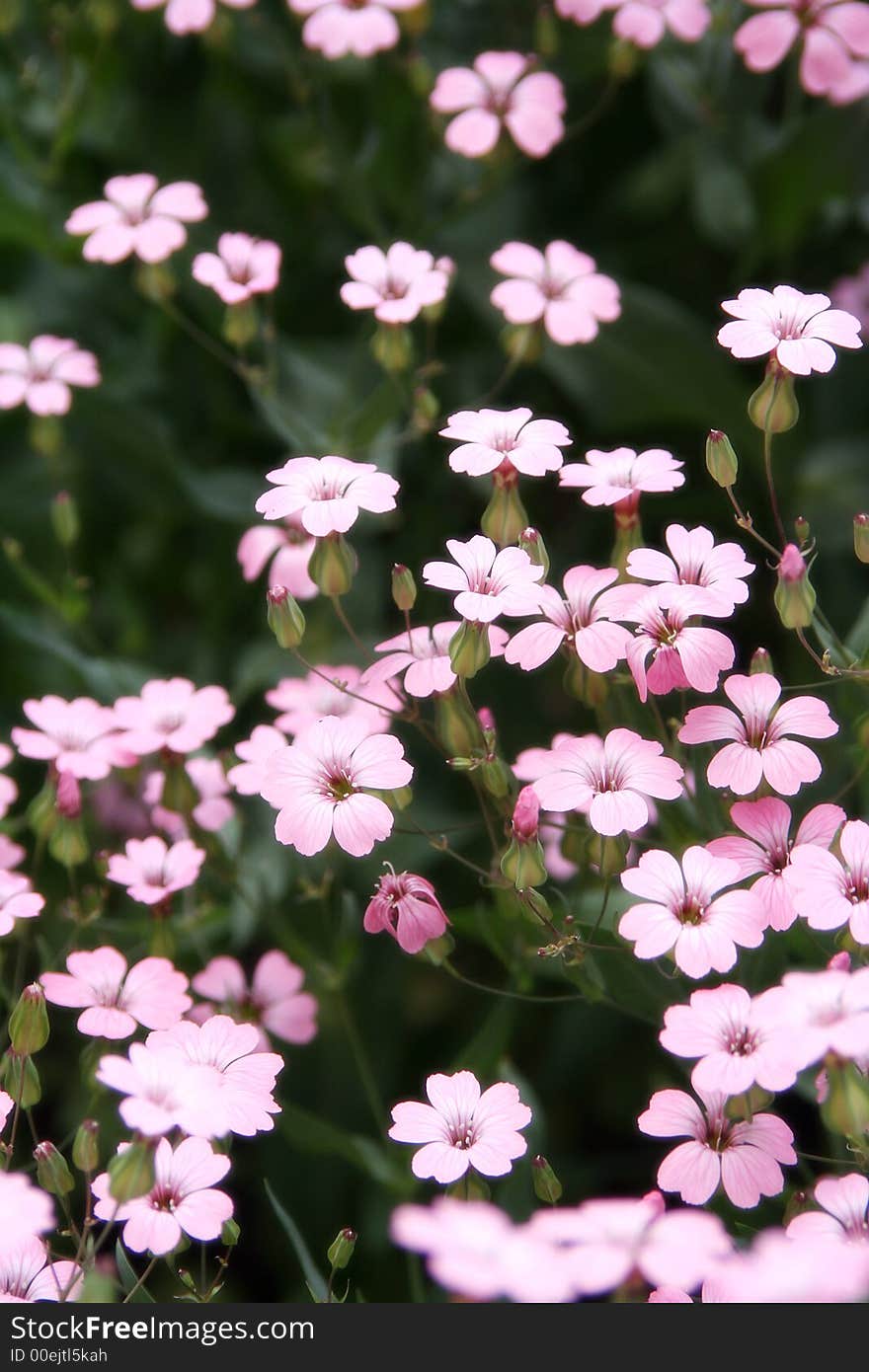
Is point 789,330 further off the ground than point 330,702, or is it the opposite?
point 789,330

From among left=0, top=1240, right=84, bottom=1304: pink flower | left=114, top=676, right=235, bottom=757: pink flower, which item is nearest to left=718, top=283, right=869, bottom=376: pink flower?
left=114, top=676, right=235, bottom=757: pink flower

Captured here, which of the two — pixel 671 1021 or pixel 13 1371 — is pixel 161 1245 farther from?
pixel 671 1021

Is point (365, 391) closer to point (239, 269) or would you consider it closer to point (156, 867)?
point (239, 269)

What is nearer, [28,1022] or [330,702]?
[28,1022]

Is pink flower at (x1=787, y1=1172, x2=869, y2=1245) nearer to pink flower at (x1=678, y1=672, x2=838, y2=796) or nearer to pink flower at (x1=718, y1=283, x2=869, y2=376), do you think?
pink flower at (x1=678, y1=672, x2=838, y2=796)

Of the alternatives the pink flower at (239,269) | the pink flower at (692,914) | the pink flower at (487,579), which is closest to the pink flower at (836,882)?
the pink flower at (692,914)

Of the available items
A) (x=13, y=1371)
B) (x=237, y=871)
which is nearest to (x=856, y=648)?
(x=237, y=871)

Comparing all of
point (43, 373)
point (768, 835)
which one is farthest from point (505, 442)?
point (43, 373)

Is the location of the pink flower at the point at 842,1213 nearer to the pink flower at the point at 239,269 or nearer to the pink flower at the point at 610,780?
the pink flower at the point at 610,780
